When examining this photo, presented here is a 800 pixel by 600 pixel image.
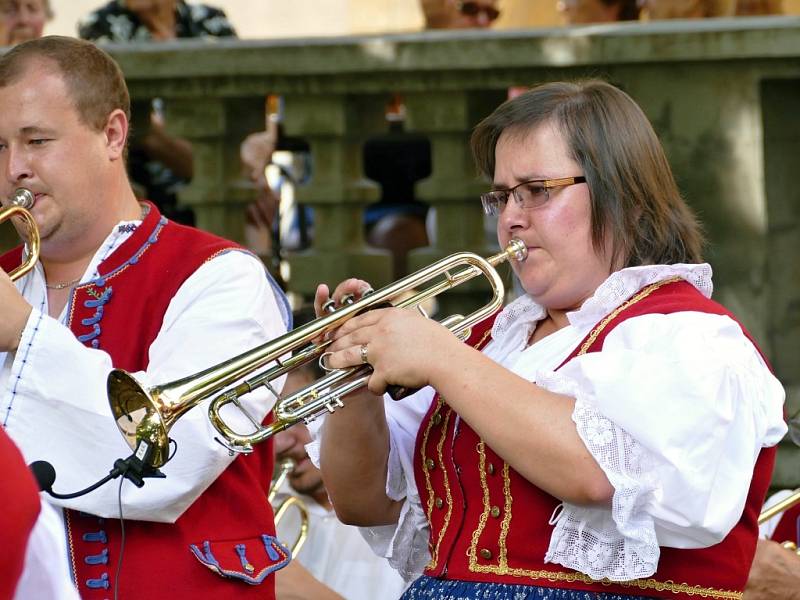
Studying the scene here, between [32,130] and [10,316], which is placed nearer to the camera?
[10,316]

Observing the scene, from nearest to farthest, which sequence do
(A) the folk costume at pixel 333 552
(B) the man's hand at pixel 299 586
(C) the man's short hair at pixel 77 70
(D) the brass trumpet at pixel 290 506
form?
(C) the man's short hair at pixel 77 70 → (B) the man's hand at pixel 299 586 → (D) the brass trumpet at pixel 290 506 → (A) the folk costume at pixel 333 552

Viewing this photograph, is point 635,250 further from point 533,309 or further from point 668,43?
point 668,43

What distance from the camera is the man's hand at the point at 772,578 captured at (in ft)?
13.2

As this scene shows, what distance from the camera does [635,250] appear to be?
3.22 m

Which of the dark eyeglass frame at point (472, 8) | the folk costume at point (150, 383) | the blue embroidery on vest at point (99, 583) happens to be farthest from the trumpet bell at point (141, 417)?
the dark eyeglass frame at point (472, 8)

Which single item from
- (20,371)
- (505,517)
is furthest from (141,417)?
(505,517)

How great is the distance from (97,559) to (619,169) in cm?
138

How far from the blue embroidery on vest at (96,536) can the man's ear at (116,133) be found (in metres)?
0.91

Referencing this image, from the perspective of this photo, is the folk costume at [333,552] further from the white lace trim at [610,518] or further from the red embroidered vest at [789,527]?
the white lace trim at [610,518]

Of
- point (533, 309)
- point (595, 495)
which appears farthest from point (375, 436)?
point (595, 495)

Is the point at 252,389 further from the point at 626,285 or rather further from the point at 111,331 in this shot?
the point at 626,285

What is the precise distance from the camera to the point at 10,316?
3.32 m

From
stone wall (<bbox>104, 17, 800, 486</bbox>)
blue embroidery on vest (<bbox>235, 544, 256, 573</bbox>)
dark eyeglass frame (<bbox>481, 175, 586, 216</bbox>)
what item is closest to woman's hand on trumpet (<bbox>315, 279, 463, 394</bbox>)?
dark eyeglass frame (<bbox>481, 175, 586, 216</bbox>)

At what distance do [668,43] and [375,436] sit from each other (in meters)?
2.19
